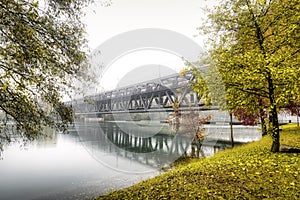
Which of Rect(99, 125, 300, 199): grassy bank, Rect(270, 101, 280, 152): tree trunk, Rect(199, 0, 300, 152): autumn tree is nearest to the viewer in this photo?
Rect(99, 125, 300, 199): grassy bank

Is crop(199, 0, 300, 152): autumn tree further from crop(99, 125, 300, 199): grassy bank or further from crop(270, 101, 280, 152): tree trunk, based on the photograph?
crop(99, 125, 300, 199): grassy bank

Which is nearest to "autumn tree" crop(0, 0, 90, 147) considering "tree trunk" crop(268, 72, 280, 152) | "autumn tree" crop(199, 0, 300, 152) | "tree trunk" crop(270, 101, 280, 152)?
"autumn tree" crop(199, 0, 300, 152)

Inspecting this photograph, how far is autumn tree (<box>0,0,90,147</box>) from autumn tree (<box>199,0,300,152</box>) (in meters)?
6.89

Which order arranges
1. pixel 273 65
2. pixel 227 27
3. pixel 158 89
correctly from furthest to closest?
pixel 158 89, pixel 227 27, pixel 273 65

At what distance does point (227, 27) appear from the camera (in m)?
10.2

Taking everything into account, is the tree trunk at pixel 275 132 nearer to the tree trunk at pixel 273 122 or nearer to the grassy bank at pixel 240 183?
the tree trunk at pixel 273 122

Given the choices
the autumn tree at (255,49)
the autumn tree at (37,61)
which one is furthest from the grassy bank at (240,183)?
the autumn tree at (37,61)

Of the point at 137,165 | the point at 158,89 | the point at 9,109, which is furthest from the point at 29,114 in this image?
the point at 158,89

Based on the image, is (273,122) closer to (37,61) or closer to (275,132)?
(275,132)

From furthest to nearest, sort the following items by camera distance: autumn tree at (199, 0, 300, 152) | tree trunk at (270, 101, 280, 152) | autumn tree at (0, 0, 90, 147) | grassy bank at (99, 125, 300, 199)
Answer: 1. tree trunk at (270, 101, 280, 152)
2. autumn tree at (199, 0, 300, 152)
3. grassy bank at (99, 125, 300, 199)
4. autumn tree at (0, 0, 90, 147)

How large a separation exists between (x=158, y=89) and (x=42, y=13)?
24432 millimetres

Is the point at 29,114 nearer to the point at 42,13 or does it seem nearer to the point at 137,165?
the point at 42,13

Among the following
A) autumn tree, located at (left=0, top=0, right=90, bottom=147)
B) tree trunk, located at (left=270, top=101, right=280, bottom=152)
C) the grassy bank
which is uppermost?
autumn tree, located at (left=0, top=0, right=90, bottom=147)

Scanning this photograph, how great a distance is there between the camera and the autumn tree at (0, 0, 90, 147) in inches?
188
